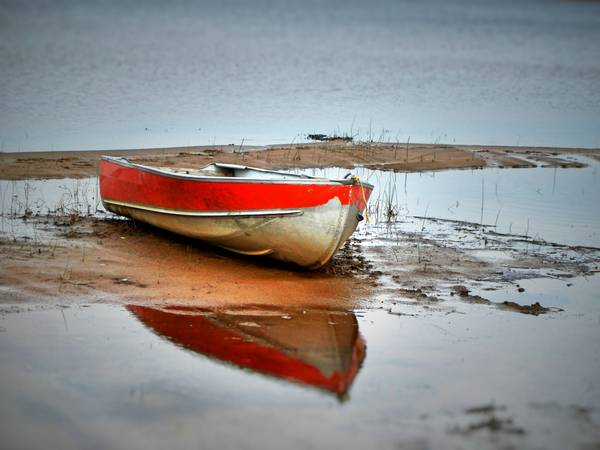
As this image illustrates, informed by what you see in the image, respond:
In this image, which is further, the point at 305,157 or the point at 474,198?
the point at 305,157

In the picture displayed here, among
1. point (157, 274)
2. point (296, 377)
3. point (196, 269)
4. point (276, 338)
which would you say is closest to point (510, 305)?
point (276, 338)

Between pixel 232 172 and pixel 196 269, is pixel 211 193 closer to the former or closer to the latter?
pixel 196 269

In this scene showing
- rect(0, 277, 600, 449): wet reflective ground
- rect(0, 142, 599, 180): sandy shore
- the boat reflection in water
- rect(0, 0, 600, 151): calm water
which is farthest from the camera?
rect(0, 0, 600, 151): calm water

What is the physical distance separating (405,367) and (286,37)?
47.5 metres

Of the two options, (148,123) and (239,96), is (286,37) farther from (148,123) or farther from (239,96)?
(148,123)

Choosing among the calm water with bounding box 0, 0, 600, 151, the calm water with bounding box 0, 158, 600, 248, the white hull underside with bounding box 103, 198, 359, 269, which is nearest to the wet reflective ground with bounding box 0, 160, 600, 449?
the white hull underside with bounding box 103, 198, 359, 269

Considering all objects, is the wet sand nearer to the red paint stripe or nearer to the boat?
the boat

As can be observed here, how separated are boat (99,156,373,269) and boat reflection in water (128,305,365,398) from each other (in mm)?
1016

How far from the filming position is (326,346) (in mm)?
7074

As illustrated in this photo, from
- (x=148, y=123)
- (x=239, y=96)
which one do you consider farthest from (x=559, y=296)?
(x=239, y=96)

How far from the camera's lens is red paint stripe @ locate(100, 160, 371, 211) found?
333 inches

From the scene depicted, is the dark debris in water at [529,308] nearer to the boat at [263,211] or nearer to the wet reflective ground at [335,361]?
the wet reflective ground at [335,361]

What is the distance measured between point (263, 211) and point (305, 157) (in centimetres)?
731

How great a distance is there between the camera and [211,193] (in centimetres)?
907
